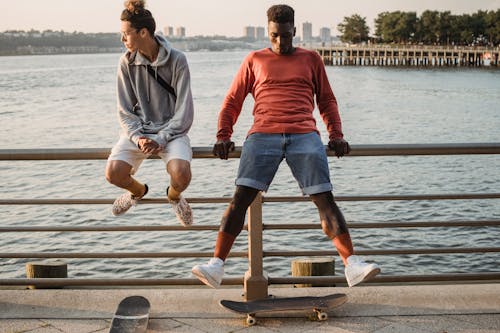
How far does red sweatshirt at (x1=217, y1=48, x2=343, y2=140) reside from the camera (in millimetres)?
4570

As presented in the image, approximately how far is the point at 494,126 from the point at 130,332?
143ft

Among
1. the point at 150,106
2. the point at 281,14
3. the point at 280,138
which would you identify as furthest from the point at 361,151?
the point at 150,106

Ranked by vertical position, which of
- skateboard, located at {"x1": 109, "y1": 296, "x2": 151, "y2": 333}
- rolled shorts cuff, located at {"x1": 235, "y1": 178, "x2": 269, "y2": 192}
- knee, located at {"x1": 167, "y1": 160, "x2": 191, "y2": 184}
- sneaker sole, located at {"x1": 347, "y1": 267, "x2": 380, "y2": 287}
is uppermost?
knee, located at {"x1": 167, "y1": 160, "x2": 191, "y2": 184}

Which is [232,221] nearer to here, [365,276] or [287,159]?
[287,159]

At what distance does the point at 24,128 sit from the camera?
40.2 m

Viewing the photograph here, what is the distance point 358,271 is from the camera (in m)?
4.33

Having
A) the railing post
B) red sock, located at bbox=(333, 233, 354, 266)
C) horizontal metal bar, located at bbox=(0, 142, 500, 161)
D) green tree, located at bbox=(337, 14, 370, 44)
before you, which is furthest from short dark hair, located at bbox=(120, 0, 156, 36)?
green tree, located at bbox=(337, 14, 370, 44)

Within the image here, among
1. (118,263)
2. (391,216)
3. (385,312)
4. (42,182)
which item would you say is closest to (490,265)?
(391,216)

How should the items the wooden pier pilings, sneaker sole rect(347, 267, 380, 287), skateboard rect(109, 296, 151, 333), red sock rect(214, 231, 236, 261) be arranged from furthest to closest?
1. the wooden pier pilings
2. red sock rect(214, 231, 236, 261)
3. skateboard rect(109, 296, 151, 333)
4. sneaker sole rect(347, 267, 380, 287)

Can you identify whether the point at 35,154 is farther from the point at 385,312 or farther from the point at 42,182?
the point at 42,182

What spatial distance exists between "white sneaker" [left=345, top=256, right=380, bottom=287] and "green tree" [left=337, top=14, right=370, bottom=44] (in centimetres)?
17451

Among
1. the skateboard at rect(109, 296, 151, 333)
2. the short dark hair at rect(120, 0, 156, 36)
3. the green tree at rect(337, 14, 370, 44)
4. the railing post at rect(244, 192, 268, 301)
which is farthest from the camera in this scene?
the green tree at rect(337, 14, 370, 44)

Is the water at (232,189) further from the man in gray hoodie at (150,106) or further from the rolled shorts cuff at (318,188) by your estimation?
the rolled shorts cuff at (318,188)

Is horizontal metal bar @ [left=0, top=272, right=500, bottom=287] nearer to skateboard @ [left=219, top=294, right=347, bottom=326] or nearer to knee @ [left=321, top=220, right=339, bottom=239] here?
skateboard @ [left=219, top=294, right=347, bottom=326]
